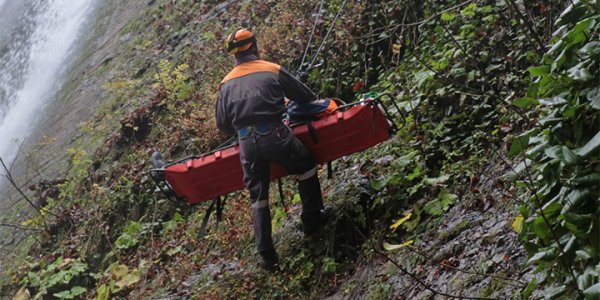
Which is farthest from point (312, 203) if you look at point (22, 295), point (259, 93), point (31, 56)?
point (31, 56)

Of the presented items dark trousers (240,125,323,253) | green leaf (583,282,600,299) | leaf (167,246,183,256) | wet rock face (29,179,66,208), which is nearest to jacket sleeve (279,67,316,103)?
dark trousers (240,125,323,253)

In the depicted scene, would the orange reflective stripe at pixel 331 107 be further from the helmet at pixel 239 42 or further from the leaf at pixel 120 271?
the leaf at pixel 120 271

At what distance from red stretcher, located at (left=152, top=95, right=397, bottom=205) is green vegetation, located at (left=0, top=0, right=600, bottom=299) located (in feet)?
1.40

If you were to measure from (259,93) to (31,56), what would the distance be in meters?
14.8

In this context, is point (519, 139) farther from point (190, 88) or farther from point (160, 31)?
point (160, 31)

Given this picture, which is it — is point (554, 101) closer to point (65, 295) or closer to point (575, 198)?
point (575, 198)

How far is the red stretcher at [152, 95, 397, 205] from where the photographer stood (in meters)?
6.15

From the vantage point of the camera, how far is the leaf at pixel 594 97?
2.93m

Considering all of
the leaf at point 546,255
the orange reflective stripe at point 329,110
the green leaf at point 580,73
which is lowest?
the orange reflective stripe at point 329,110

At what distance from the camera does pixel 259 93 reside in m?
6.07

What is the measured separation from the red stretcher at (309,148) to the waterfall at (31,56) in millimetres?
9526

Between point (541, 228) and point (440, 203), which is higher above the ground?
point (541, 228)

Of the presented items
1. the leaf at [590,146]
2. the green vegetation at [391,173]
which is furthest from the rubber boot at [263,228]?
the leaf at [590,146]

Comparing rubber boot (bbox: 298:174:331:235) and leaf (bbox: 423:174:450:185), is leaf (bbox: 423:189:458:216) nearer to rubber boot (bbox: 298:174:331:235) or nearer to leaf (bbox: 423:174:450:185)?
leaf (bbox: 423:174:450:185)
